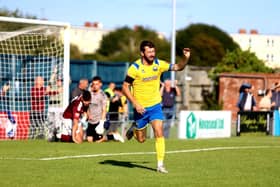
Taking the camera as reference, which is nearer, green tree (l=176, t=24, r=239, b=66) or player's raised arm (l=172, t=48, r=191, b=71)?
player's raised arm (l=172, t=48, r=191, b=71)

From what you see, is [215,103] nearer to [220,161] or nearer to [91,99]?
[91,99]

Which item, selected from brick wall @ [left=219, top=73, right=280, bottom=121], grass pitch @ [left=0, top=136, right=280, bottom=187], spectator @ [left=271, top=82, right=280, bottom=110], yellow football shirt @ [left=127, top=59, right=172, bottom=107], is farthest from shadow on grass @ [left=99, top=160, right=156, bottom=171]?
brick wall @ [left=219, top=73, right=280, bottom=121]

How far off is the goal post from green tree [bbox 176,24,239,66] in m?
54.6

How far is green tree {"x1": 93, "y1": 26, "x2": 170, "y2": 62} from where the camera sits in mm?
86500

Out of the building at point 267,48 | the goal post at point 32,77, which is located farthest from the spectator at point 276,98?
the goal post at point 32,77

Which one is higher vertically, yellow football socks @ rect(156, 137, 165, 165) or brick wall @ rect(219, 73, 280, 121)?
brick wall @ rect(219, 73, 280, 121)

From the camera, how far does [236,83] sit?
147ft

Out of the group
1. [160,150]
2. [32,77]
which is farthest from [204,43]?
[160,150]

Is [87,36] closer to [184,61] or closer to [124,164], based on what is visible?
[124,164]

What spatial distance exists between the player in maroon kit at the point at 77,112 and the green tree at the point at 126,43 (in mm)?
61437

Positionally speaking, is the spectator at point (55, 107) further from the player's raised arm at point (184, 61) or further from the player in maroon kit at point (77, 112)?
the player's raised arm at point (184, 61)

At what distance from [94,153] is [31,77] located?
9.60m

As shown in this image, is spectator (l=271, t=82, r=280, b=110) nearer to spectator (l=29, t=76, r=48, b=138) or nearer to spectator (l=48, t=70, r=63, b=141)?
spectator (l=48, t=70, r=63, b=141)

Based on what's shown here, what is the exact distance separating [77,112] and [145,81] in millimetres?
8228
